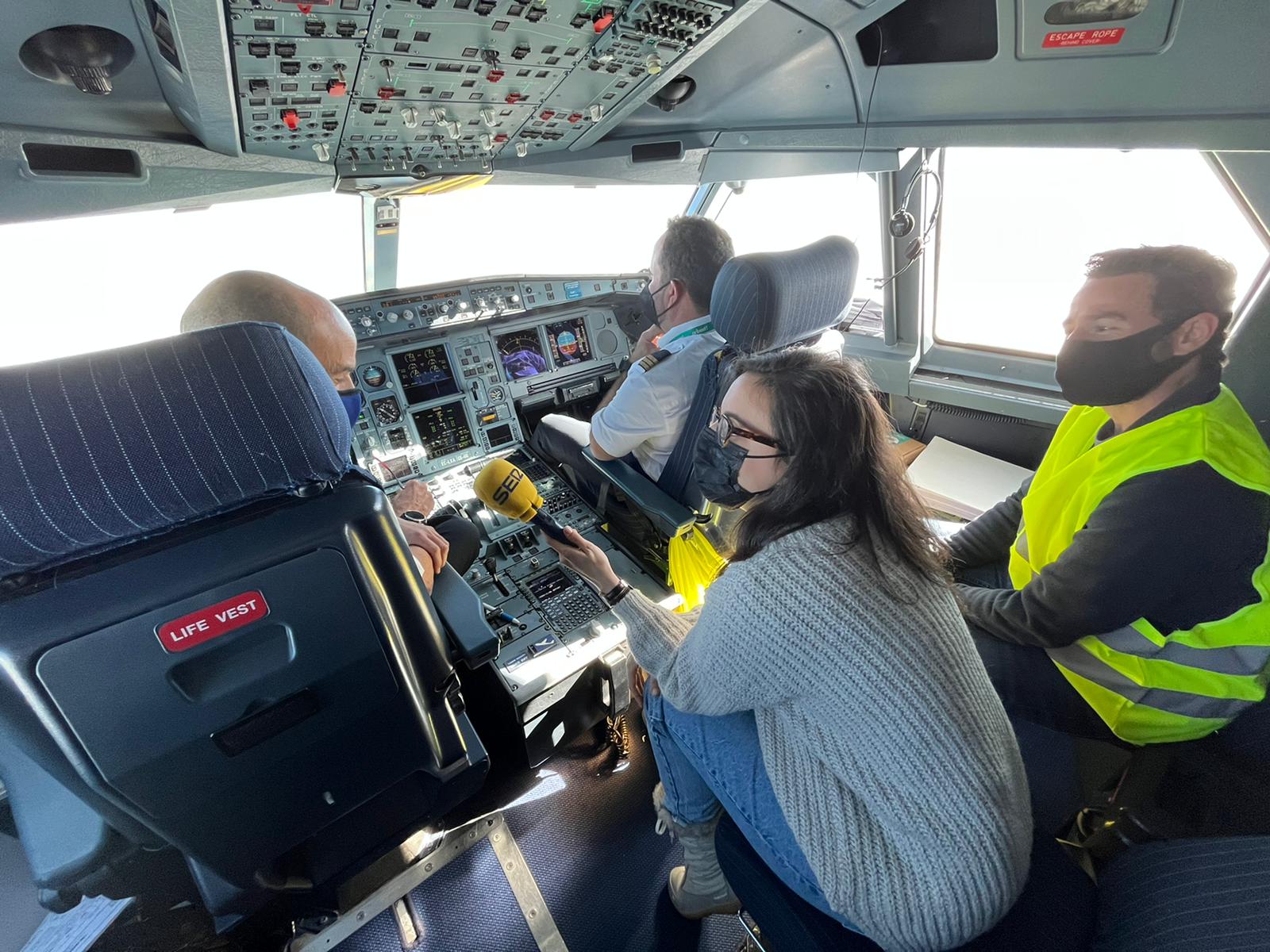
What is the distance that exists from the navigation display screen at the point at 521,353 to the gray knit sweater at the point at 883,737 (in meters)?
2.17

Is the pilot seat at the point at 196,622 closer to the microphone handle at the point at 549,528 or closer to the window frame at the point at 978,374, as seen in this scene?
the microphone handle at the point at 549,528

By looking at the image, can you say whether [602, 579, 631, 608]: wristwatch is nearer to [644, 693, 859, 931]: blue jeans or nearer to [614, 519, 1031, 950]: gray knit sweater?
[644, 693, 859, 931]: blue jeans

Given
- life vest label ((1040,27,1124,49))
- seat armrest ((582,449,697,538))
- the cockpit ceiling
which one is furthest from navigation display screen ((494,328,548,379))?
life vest label ((1040,27,1124,49))

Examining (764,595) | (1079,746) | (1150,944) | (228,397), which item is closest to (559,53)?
(228,397)

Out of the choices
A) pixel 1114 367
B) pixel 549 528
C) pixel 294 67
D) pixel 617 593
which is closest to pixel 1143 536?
pixel 1114 367

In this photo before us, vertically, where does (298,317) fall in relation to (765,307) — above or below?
above

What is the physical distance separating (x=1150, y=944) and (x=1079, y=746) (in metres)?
0.88

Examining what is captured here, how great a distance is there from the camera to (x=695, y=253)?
2.05 m

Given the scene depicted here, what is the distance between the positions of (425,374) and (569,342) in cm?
82

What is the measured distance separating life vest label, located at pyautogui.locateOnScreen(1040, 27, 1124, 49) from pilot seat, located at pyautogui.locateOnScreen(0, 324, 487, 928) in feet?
8.26

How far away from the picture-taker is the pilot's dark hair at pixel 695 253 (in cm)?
205

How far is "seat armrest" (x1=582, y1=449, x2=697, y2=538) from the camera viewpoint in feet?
6.16

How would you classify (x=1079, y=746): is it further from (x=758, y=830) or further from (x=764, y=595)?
(x=764, y=595)

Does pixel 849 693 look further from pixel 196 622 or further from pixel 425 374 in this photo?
pixel 425 374
